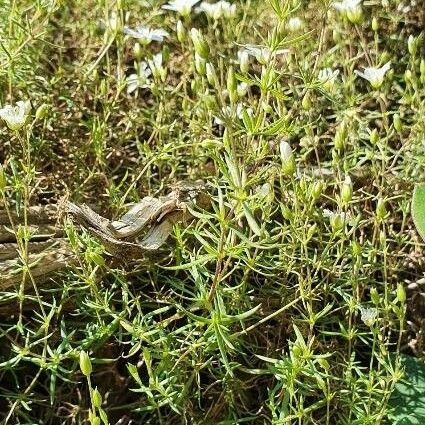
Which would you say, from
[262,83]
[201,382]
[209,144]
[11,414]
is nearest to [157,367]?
[201,382]

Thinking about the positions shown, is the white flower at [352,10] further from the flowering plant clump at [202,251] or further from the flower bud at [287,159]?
the flower bud at [287,159]

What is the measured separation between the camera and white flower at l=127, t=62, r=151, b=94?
2.00 meters

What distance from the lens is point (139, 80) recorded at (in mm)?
2004

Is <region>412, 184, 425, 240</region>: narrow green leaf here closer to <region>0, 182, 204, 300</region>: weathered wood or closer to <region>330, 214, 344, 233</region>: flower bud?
<region>330, 214, 344, 233</region>: flower bud

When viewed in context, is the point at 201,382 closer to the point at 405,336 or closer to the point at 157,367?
the point at 157,367

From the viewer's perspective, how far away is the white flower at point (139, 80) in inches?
78.7

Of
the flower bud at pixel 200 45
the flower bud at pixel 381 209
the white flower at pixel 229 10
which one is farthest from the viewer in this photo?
the white flower at pixel 229 10

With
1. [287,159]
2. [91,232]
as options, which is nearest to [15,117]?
[91,232]

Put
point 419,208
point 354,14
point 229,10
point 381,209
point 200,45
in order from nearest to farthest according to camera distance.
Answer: point 200,45, point 381,209, point 419,208, point 354,14, point 229,10

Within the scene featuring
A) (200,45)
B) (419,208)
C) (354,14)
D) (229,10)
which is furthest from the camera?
(229,10)

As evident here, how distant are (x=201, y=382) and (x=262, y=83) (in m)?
0.61

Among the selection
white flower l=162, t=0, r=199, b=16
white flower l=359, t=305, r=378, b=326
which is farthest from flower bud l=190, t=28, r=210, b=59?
white flower l=359, t=305, r=378, b=326

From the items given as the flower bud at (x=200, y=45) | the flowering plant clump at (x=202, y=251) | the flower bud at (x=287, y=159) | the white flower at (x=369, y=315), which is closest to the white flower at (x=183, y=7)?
the flowering plant clump at (x=202, y=251)

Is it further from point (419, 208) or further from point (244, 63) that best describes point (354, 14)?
point (419, 208)
